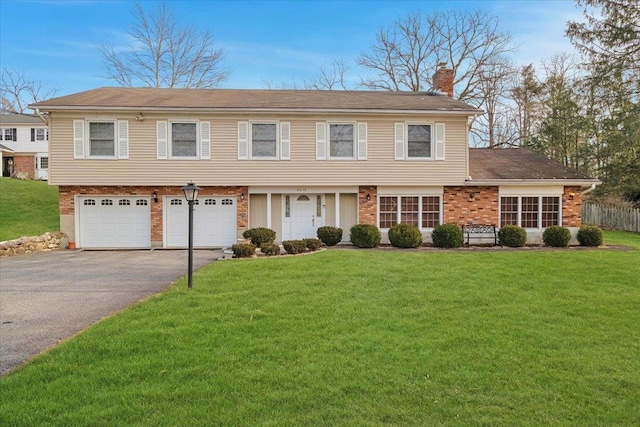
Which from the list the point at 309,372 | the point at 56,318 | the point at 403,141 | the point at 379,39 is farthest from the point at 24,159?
the point at 309,372

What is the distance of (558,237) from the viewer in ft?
46.9

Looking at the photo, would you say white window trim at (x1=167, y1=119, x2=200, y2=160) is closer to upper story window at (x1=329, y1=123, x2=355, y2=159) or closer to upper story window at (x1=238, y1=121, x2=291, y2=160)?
upper story window at (x1=238, y1=121, x2=291, y2=160)

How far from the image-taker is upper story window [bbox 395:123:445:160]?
15602 millimetres

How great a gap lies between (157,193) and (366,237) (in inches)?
306

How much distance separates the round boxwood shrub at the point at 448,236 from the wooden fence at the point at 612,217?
1291cm

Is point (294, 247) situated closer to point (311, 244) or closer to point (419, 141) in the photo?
point (311, 244)

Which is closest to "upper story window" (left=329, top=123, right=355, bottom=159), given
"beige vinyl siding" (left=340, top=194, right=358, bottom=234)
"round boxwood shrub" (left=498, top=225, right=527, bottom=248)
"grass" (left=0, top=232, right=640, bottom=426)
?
"beige vinyl siding" (left=340, top=194, right=358, bottom=234)

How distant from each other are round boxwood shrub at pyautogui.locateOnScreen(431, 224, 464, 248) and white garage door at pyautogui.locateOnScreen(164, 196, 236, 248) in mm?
7314

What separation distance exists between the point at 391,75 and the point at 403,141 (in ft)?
61.1

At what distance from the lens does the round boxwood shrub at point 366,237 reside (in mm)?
13922

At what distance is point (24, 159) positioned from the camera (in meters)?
35.8

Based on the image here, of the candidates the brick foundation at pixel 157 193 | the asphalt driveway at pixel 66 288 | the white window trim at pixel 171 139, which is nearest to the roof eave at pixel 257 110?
the white window trim at pixel 171 139

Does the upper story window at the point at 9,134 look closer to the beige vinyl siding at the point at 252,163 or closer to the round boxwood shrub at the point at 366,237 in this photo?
the beige vinyl siding at the point at 252,163

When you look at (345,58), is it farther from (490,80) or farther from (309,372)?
(309,372)
